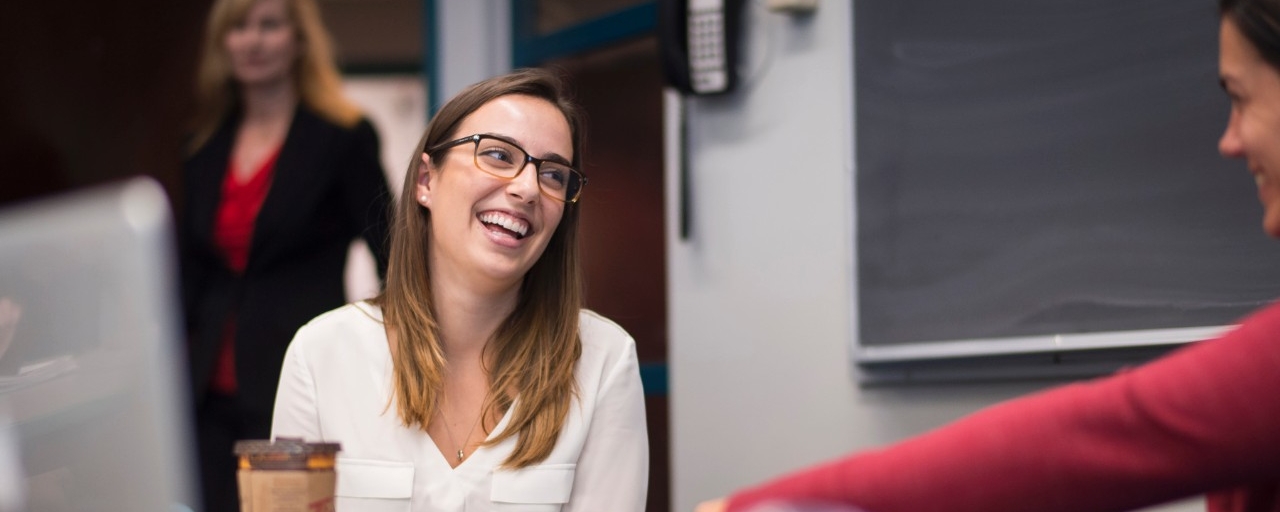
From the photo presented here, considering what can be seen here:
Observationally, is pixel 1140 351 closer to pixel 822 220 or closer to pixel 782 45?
pixel 822 220

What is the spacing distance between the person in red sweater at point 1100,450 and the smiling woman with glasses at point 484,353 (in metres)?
0.90

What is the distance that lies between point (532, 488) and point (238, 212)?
4.49ft

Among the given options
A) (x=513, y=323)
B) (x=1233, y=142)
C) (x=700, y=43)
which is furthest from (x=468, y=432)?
(x=700, y=43)

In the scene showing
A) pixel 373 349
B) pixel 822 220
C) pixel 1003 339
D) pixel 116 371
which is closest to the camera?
pixel 116 371

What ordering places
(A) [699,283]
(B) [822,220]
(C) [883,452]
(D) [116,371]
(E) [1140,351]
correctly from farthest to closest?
(A) [699,283] < (B) [822,220] < (E) [1140,351] < (C) [883,452] < (D) [116,371]

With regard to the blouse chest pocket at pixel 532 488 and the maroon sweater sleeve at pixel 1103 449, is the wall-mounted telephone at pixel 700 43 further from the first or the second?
the maroon sweater sleeve at pixel 1103 449

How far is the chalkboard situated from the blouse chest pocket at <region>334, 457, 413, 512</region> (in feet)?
3.73

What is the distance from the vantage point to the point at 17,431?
2.42 ft

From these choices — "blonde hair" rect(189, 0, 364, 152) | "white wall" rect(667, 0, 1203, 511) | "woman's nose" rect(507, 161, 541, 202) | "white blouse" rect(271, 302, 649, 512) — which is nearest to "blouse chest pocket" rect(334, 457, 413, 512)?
"white blouse" rect(271, 302, 649, 512)

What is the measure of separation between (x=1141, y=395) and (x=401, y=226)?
1372mm

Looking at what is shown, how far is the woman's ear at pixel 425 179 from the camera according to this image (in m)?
1.93

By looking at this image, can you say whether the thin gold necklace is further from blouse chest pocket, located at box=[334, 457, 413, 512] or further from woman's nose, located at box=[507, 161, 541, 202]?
woman's nose, located at box=[507, 161, 541, 202]

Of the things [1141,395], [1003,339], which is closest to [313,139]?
[1003,339]

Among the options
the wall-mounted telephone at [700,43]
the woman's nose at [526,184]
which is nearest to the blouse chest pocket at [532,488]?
the woman's nose at [526,184]
